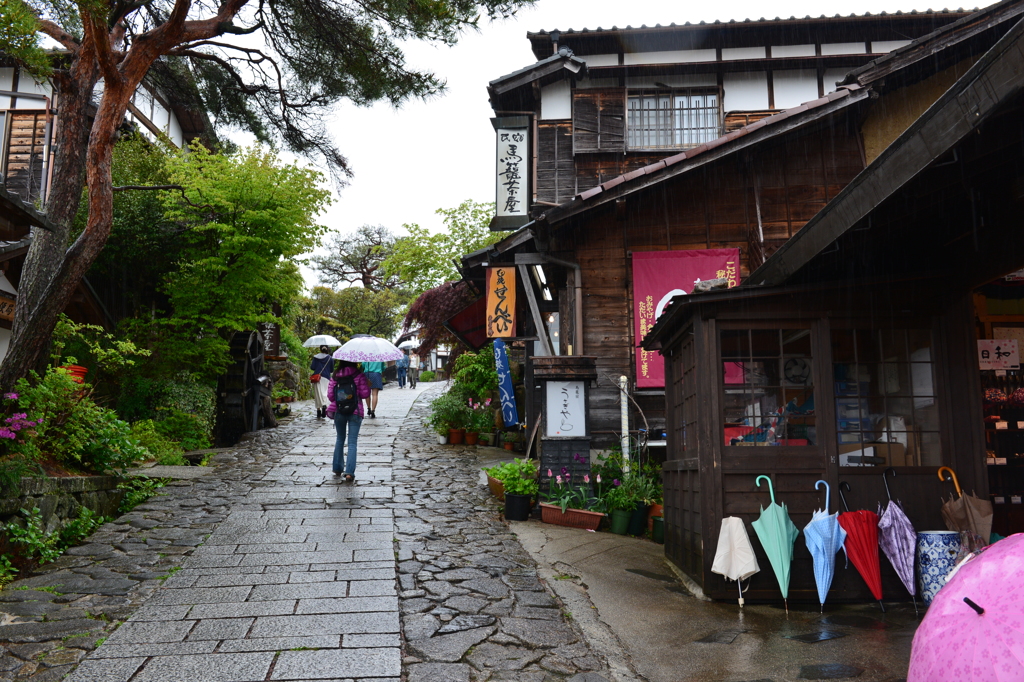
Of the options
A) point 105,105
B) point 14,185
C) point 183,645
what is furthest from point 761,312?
point 14,185

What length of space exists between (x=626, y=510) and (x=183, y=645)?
19.0ft

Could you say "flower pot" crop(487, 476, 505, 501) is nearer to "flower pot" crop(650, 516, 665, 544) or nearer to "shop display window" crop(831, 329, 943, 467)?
"flower pot" crop(650, 516, 665, 544)

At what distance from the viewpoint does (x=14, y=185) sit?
1881cm

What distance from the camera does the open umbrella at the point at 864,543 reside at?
21.0 ft

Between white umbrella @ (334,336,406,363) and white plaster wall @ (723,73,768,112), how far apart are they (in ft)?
26.8

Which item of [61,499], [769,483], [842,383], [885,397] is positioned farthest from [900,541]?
[61,499]

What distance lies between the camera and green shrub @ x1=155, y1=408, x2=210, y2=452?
15445 mm

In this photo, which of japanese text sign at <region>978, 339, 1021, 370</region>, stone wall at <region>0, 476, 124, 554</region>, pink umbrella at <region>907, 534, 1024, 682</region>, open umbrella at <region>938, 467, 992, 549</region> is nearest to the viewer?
pink umbrella at <region>907, 534, 1024, 682</region>

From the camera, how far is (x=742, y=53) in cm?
1512

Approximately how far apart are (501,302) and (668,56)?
6540 millimetres

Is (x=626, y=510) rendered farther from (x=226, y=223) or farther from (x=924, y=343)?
(x=226, y=223)

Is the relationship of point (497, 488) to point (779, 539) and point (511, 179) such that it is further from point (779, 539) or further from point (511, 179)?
point (511, 179)

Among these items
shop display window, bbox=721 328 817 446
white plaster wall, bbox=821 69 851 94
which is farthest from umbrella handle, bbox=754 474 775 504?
white plaster wall, bbox=821 69 851 94

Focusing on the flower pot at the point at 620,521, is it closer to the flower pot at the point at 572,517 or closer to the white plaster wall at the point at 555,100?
the flower pot at the point at 572,517
